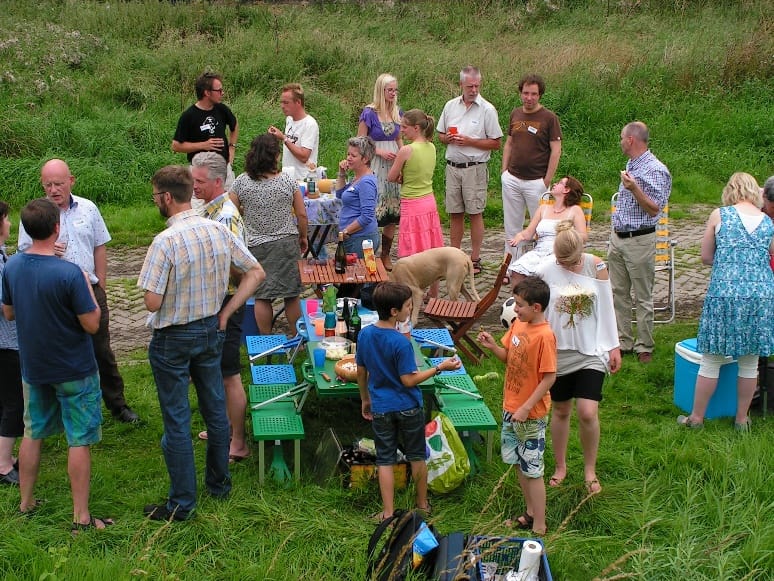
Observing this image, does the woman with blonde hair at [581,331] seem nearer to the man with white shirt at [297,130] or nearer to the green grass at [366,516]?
the green grass at [366,516]

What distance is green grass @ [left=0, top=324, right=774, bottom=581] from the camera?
4480 mm

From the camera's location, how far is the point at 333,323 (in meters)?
6.42

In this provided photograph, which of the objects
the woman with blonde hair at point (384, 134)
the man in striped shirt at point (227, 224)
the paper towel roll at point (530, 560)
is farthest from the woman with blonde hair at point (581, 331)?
the woman with blonde hair at point (384, 134)

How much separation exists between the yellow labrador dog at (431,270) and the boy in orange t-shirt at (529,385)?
2805mm

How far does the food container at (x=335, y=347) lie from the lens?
607 cm

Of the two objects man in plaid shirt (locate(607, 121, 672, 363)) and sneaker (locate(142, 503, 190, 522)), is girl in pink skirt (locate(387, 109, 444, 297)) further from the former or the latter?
sneaker (locate(142, 503, 190, 522))

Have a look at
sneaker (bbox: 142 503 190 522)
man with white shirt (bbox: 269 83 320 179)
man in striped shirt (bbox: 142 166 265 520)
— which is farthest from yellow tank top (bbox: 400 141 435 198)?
sneaker (bbox: 142 503 190 522)

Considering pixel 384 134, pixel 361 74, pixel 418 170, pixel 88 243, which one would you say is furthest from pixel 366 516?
pixel 361 74

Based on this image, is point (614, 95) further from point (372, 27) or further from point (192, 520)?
point (192, 520)

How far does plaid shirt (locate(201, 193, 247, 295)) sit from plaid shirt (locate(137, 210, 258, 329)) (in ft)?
1.43

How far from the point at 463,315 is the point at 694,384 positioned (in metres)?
1.92

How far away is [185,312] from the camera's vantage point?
4719mm

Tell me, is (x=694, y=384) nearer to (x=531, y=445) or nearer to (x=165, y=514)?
(x=531, y=445)

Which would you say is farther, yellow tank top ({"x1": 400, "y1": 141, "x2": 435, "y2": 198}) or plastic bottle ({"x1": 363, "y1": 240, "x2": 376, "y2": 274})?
yellow tank top ({"x1": 400, "y1": 141, "x2": 435, "y2": 198})
